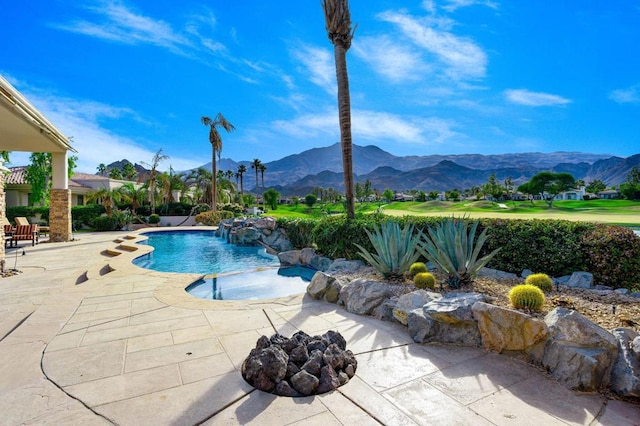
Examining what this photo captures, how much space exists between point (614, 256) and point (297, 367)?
5.60 meters

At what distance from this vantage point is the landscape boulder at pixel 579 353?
2666mm

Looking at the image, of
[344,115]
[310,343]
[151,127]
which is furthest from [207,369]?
[151,127]

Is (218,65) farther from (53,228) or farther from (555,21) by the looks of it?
(555,21)

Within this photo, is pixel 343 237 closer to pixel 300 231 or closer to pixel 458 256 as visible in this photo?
pixel 458 256

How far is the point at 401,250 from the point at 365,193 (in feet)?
221

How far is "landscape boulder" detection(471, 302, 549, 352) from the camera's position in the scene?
311 centimetres

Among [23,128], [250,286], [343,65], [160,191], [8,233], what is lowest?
[250,286]

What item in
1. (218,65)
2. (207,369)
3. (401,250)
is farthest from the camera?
(218,65)

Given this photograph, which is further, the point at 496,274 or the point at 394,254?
the point at 496,274

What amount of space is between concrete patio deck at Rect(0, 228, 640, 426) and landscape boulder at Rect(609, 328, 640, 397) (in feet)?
0.44

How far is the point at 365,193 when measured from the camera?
72500mm

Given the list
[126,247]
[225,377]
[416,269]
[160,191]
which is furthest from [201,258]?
[160,191]

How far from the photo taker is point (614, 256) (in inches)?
199

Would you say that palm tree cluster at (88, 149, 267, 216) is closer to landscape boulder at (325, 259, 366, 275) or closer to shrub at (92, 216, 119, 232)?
shrub at (92, 216, 119, 232)
